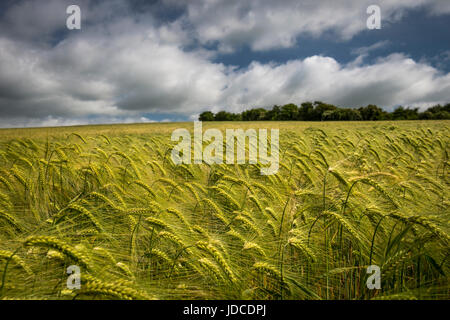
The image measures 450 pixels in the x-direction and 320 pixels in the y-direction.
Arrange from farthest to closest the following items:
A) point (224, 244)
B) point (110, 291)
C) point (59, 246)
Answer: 1. point (224, 244)
2. point (59, 246)
3. point (110, 291)

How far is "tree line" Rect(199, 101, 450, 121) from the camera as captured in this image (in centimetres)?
6166

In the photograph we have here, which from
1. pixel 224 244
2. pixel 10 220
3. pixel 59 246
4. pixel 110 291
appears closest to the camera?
pixel 110 291

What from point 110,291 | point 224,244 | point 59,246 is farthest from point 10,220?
point 224,244

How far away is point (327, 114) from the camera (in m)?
71.5

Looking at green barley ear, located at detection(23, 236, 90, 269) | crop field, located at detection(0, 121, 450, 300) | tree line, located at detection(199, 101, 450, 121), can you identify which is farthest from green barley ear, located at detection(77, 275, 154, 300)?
tree line, located at detection(199, 101, 450, 121)

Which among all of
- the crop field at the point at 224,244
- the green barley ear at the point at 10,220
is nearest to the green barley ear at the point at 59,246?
the crop field at the point at 224,244

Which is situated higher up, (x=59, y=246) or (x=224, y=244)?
(x=59, y=246)

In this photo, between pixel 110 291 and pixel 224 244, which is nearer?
pixel 110 291

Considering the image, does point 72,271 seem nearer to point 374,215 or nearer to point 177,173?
point 374,215

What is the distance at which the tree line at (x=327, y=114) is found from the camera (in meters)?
61.7

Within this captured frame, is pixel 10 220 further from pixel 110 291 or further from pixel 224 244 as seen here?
pixel 224 244

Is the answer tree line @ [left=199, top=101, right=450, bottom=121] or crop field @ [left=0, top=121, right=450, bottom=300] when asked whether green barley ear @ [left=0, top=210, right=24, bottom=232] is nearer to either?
crop field @ [left=0, top=121, right=450, bottom=300]

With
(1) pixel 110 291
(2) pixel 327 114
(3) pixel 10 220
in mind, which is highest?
(2) pixel 327 114
